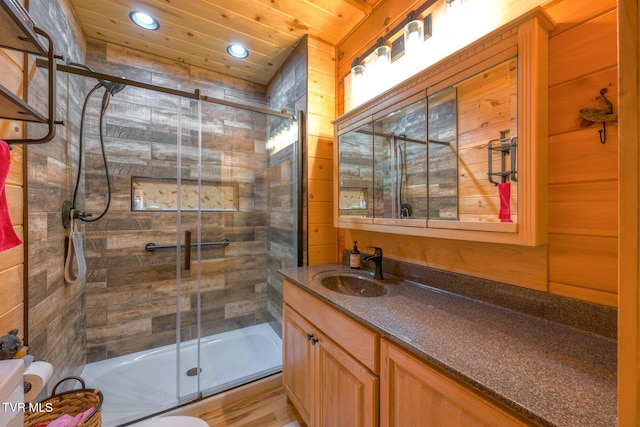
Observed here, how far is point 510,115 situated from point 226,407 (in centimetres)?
222

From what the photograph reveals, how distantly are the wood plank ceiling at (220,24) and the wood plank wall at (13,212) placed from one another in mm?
953

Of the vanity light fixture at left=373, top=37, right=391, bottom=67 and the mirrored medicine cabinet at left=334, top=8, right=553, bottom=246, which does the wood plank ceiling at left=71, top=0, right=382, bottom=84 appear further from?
the mirrored medicine cabinet at left=334, top=8, right=553, bottom=246

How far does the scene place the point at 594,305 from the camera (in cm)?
81

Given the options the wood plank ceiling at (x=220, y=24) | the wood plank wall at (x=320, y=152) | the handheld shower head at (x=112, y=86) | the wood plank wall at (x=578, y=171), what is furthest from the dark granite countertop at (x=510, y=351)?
the handheld shower head at (x=112, y=86)

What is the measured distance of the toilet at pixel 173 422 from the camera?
4.71ft

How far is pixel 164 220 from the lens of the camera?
87.8 inches

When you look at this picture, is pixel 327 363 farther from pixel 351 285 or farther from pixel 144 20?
pixel 144 20

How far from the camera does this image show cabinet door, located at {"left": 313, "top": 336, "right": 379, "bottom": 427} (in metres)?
0.94

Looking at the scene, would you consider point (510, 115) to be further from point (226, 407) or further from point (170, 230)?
point (170, 230)

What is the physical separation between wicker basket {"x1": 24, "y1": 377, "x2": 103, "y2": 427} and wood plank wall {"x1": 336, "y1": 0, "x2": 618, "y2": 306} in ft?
6.52

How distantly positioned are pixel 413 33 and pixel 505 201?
105 centimetres

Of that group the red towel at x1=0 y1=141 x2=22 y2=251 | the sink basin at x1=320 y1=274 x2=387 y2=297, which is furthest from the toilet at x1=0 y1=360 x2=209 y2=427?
the sink basin at x1=320 y1=274 x2=387 y2=297

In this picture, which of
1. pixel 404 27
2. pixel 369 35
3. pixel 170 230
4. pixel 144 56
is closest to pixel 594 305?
pixel 404 27

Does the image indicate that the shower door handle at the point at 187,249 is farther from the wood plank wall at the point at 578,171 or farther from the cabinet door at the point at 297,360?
the wood plank wall at the point at 578,171
